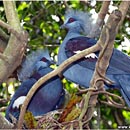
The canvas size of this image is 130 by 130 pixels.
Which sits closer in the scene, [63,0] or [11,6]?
[11,6]

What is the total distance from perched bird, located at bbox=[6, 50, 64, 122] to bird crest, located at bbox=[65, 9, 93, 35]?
30cm

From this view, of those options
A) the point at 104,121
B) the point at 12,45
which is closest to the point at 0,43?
the point at 12,45

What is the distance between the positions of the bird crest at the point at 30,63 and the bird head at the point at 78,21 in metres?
0.24

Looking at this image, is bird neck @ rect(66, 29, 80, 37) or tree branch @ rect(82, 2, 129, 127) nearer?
tree branch @ rect(82, 2, 129, 127)

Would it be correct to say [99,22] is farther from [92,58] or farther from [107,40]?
[107,40]

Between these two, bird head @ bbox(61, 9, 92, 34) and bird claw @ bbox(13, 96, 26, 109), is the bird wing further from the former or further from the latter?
bird claw @ bbox(13, 96, 26, 109)

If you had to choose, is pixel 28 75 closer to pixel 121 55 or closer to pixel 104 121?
pixel 121 55

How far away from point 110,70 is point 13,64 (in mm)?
575

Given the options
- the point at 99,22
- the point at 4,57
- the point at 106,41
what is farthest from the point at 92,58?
the point at 106,41

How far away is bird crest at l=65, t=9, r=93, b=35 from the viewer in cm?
291

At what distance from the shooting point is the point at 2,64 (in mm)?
2404

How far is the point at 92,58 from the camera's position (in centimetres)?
271

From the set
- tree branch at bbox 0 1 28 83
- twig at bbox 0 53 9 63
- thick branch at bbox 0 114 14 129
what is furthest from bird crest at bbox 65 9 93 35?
thick branch at bbox 0 114 14 129

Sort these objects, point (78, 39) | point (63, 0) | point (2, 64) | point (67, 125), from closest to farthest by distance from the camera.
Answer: point (67, 125), point (2, 64), point (78, 39), point (63, 0)
